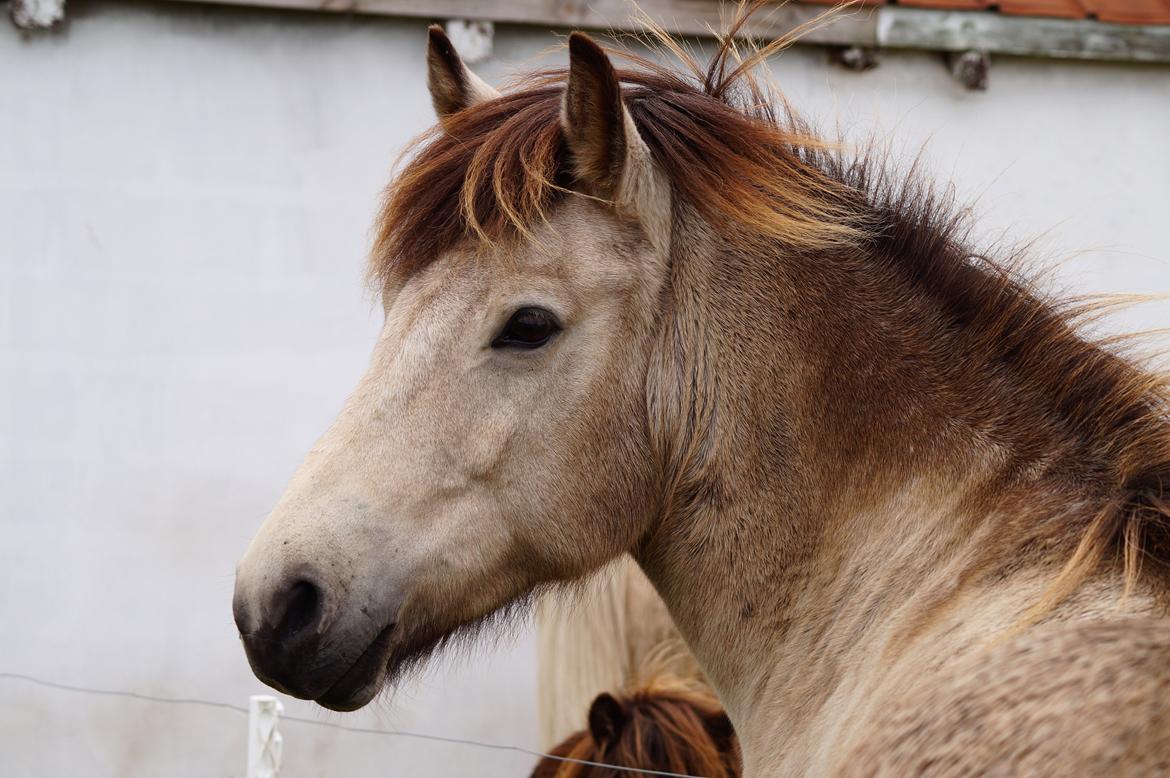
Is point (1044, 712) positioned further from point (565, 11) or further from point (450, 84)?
point (565, 11)

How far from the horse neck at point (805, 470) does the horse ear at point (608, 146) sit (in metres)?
0.14

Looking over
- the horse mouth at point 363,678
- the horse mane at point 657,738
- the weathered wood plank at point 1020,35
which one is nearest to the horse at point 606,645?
the horse mane at point 657,738

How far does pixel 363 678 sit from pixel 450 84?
4.57 feet

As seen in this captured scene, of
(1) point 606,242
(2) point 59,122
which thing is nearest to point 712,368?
(1) point 606,242

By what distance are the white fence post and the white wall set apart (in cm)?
266

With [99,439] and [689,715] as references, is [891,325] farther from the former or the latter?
[99,439]

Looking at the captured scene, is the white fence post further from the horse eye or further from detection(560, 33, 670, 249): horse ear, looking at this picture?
detection(560, 33, 670, 249): horse ear

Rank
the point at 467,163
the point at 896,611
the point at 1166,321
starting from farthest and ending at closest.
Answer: the point at 1166,321 < the point at 467,163 < the point at 896,611

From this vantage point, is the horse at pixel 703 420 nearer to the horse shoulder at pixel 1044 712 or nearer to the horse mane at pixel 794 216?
the horse mane at pixel 794 216

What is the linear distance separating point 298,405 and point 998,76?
4.50m

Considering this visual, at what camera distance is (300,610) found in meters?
2.06

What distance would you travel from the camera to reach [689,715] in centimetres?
347

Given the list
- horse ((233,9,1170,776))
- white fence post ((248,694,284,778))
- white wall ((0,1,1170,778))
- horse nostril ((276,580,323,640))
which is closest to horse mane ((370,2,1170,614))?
horse ((233,9,1170,776))

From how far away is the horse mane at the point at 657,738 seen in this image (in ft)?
10.9
